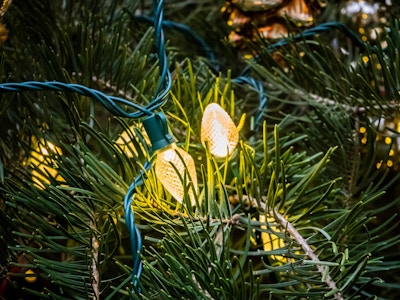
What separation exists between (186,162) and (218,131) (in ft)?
0.13

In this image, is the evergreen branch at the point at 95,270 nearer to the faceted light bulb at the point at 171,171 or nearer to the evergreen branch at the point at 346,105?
the faceted light bulb at the point at 171,171

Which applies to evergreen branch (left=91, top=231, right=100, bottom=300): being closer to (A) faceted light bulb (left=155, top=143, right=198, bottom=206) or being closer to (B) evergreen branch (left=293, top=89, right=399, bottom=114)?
(A) faceted light bulb (left=155, top=143, right=198, bottom=206)

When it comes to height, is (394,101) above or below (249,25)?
below

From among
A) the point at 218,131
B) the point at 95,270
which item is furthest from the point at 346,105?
the point at 95,270

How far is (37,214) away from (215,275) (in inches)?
6.4

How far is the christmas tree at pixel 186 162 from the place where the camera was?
0.33m

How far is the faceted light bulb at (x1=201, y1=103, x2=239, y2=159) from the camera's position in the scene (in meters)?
0.39

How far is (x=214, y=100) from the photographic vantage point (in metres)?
0.44

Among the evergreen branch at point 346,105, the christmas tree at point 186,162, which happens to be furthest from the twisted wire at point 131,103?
the evergreen branch at point 346,105

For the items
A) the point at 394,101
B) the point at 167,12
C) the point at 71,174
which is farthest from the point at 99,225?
the point at 167,12

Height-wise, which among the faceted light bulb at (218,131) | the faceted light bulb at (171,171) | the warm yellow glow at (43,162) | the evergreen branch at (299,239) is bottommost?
the evergreen branch at (299,239)

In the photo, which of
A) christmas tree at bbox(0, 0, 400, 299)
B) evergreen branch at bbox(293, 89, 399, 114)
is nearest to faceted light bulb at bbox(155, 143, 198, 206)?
christmas tree at bbox(0, 0, 400, 299)

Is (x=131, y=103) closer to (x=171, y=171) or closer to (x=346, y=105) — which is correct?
(x=171, y=171)

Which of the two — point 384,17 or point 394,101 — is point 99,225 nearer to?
point 394,101
